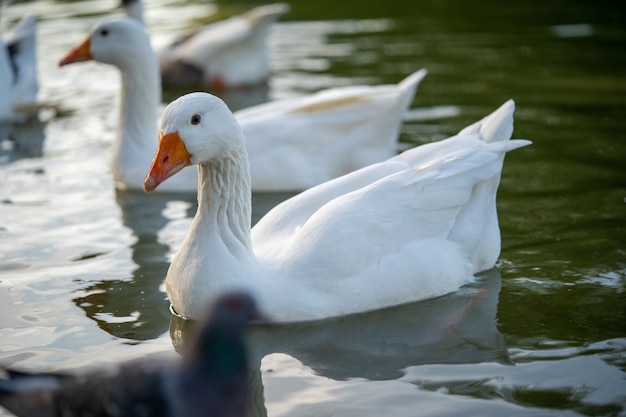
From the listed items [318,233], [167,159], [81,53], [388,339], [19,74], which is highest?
[81,53]

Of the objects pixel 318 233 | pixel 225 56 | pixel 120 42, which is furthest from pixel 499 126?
pixel 225 56

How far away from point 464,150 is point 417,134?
330 centimetres

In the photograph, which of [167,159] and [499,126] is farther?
[499,126]

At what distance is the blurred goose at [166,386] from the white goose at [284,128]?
14.6 feet

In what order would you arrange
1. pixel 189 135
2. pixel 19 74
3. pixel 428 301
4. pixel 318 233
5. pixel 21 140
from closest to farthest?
pixel 189 135 → pixel 318 233 → pixel 428 301 → pixel 21 140 → pixel 19 74

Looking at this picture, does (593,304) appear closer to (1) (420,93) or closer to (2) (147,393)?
(2) (147,393)

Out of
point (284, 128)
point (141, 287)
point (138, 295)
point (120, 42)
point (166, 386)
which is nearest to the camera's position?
point (166, 386)

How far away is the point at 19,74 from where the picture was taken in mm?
10883

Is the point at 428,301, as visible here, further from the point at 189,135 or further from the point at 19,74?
the point at 19,74

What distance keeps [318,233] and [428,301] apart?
84cm

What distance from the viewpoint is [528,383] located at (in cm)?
479

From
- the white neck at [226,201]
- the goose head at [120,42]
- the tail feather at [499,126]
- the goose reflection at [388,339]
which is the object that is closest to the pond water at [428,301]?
the goose reflection at [388,339]

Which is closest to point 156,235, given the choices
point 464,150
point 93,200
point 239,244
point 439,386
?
point 93,200

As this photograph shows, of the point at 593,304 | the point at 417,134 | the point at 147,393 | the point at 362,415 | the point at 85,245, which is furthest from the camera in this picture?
the point at 417,134
